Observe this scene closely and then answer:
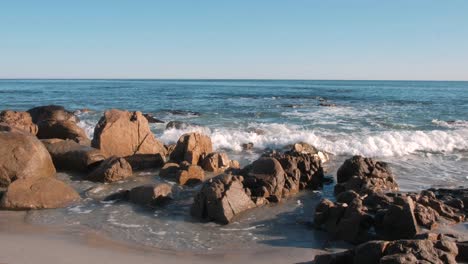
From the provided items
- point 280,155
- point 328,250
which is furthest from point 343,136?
point 328,250

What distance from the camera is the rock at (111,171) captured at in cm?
938

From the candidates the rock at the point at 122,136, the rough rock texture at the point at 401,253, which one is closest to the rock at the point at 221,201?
the rough rock texture at the point at 401,253

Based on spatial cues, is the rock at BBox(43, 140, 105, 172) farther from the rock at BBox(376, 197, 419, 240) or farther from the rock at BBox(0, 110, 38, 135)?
the rock at BBox(376, 197, 419, 240)

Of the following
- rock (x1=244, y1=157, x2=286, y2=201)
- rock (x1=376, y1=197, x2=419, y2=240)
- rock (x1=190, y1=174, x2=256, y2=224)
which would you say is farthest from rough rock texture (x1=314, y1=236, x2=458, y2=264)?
rock (x1=244, y1=157, x2=286, y2=201)

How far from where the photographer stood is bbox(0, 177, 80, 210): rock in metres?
7.28

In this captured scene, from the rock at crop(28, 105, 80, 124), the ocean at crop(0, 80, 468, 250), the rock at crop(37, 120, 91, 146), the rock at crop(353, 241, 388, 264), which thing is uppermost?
the rock at crop(28, 105, 80, 124)

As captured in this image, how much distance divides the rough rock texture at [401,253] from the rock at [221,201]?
2379mm

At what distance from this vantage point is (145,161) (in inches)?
424

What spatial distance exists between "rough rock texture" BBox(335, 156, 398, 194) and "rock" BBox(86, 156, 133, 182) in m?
4.49

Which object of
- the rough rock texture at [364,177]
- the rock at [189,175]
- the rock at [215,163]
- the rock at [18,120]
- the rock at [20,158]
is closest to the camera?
the rock at [20,158]

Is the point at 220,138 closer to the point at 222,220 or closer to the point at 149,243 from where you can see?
the point at 222,220

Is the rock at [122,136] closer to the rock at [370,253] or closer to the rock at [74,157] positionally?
the rock at [74,157]

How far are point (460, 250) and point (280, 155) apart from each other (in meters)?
4.79

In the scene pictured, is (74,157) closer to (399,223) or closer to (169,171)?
(169,171)
